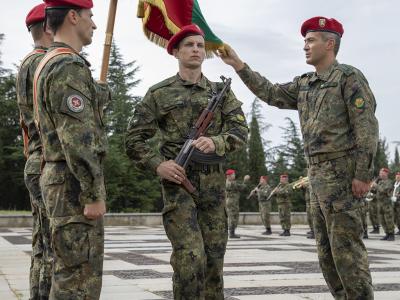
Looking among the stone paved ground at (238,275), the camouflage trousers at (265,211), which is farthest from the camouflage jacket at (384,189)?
the stone paved ground at (238,275)

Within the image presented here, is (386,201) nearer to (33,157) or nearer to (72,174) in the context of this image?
(33,157)

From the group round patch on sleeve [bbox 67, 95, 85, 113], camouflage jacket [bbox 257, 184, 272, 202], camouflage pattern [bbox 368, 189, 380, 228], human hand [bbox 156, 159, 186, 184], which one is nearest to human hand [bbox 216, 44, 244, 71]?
human hand [bbox 156, 159, 186, 184]

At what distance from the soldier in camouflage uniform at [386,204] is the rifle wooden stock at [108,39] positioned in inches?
544

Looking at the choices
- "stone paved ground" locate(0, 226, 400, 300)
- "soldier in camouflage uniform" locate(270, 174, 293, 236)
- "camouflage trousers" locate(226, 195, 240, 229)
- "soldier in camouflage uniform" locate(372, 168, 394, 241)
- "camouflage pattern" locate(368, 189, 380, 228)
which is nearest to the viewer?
"stone paved ground" locate(0, 226, 400, 300)

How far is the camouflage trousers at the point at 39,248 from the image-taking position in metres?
4.25

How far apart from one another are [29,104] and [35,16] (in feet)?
2.62

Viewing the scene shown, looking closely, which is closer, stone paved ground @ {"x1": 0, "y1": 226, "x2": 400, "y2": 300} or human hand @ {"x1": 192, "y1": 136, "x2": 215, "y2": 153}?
human hand @ {"x1": 192, "y1": 136, "x2": 215, "y2": 153}

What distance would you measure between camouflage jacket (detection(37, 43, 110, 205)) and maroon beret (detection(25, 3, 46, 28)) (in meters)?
1.55

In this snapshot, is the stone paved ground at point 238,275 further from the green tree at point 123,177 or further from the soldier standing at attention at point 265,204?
the green tree at point 123,177

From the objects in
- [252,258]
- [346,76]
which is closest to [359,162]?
[346,76]

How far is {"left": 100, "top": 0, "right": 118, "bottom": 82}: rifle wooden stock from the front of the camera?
4359 millimetres

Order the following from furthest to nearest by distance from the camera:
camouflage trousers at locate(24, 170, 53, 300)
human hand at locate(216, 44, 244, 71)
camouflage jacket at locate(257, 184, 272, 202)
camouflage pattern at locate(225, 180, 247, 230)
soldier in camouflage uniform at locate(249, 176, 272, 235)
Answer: camouflage jacket at locate(257, 184, 272, 202)
soldier in camouflage uniform at locate(249, 176, 272, 235)
camouflage pattern at locate(225, 180, 247, 230)
human hand at locate(216, 44, 244, 71)
camouflage trousers at locate(24, 170, 53, 300)

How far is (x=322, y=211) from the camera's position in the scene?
15.5 ft

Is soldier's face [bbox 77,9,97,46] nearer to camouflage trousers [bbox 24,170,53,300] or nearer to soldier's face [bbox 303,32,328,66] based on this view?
camouflage trousers [bbox 24,170,53,300]
